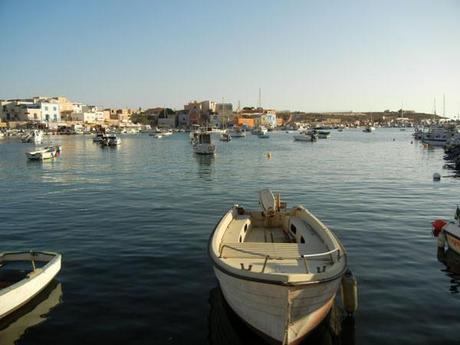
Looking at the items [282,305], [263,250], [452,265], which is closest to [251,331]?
[282,305]

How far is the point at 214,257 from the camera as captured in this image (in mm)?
11938

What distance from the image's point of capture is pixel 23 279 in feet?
43.0

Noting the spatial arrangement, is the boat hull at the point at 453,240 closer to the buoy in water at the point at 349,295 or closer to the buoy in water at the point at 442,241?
the buoy in water at the point at 442,241

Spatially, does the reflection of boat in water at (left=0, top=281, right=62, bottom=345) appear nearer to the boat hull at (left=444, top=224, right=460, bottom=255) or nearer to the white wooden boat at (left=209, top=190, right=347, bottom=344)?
the white wooden boat at (left=209, top=190, right=347, bottom=344)

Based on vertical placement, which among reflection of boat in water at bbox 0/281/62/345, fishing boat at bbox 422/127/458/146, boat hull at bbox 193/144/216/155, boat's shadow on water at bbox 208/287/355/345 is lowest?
boat's shadow on water at bbox 208/287/355/345

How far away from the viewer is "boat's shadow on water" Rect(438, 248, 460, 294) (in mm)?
14570

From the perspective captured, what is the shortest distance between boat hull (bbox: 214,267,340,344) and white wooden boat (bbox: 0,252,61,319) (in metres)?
6.36

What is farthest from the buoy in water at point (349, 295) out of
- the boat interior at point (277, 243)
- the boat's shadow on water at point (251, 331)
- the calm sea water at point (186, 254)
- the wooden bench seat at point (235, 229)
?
the wooden bench seat at point (235, 229)

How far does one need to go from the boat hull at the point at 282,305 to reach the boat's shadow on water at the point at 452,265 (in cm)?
653

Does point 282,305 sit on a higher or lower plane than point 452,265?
higher

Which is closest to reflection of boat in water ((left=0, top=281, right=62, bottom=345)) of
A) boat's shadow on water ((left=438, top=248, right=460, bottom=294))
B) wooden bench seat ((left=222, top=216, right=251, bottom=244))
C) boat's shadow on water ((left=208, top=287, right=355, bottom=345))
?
boat's shadow on water ((left=208, top=287, right=355, bottom=345))

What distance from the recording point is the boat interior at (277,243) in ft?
38.3

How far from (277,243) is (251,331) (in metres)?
3.71

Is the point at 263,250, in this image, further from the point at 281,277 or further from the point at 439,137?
the point at 439,137
